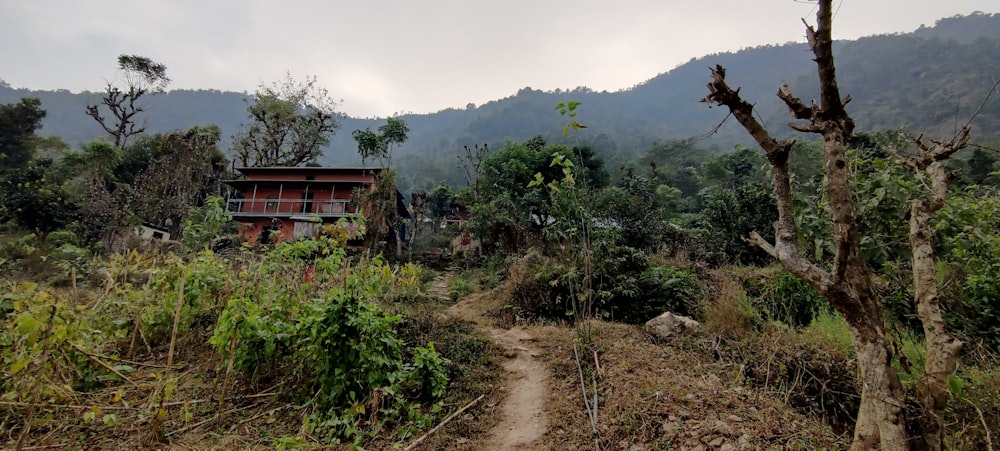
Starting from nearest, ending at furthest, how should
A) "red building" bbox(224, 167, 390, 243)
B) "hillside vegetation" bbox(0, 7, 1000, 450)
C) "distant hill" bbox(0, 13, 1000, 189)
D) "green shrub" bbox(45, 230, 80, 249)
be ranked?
"hillside vegetation" bbox(0, 7, 1000, 450) < "green shrub" bbox(45, 230, 80, 249) < "red building" bbox(224, 167, 390, 243) < "distant hill" bbox(0, 13, 1000, 189)

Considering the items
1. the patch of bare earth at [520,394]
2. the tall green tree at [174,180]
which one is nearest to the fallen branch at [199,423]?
the patch of bare earth at [520,394]

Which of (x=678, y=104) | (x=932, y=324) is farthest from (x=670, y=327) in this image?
(x=678, y=104)

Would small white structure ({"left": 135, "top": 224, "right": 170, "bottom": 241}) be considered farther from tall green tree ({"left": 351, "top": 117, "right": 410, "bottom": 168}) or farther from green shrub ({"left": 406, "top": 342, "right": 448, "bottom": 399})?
green shrub ({"left": 406, "top": 342, "right": 448, "bottom": 399})

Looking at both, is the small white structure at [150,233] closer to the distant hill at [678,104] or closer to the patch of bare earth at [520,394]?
the patch of bare earth at [520,394]

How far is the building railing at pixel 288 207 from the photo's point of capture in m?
18.9

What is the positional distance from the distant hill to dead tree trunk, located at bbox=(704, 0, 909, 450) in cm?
2802

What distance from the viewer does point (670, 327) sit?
16.8 feet

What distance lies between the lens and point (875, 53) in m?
60.3

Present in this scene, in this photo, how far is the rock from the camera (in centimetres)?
504

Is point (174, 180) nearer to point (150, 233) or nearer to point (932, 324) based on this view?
point (150, 233)

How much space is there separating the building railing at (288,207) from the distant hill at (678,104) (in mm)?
14532

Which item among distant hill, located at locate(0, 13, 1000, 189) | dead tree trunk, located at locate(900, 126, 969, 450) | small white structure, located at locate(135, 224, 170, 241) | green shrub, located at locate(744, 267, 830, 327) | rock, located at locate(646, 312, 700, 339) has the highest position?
distant hill, located at locate(0, 13, 1000, 189)

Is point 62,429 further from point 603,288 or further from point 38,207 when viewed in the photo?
point 38,207

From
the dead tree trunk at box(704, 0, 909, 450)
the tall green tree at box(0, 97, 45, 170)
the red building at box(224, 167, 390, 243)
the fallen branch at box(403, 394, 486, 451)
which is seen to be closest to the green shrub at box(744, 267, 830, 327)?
the dead tree trunk at box(704, 0, 909, 450)
